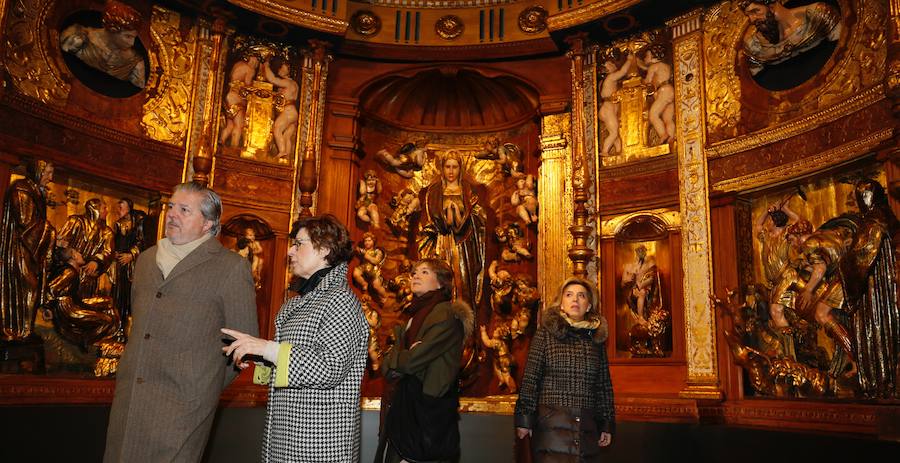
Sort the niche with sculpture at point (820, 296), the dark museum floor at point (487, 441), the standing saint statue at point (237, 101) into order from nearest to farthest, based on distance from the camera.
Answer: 1. the dark museum floor at point (487, 441)
2. the niche with sculpture at point (820, 296)
3. the standing saint statue at point (237, 101)

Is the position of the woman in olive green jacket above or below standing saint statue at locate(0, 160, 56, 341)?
below

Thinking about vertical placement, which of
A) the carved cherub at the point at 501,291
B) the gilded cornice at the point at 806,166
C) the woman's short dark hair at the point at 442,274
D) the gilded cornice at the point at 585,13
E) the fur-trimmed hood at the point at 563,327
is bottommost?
the fur-trimmed hood at the point at 563,327

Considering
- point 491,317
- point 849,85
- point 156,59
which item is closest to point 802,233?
point 849,85

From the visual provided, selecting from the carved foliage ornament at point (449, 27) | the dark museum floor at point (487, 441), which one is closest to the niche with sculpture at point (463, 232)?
the carved foliage ornament at point (449, 27)

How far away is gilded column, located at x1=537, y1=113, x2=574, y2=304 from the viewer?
8.88 m

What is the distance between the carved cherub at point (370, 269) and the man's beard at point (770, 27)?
16.6 feet

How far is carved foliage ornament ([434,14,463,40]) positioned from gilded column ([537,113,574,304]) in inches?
67.1

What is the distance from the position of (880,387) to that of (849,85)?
9.02ft

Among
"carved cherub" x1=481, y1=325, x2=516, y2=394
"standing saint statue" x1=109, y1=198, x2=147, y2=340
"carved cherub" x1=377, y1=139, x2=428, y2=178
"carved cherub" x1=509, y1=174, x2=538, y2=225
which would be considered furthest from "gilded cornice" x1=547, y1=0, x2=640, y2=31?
"standing saint statue" x1=109, y1=198, x2=147, y2=340

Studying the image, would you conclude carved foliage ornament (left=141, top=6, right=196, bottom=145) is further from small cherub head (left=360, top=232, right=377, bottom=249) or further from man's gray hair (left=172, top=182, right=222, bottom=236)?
man's gray hair (left=172, top=182, right=222, bottom=236)

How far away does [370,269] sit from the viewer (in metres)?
9.24

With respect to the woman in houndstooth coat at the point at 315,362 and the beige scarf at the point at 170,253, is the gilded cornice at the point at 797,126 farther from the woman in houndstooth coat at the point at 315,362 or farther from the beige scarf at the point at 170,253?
the beige scarf at the point at 170,253

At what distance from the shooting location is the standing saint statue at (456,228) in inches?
370

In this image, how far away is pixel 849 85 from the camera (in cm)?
678
